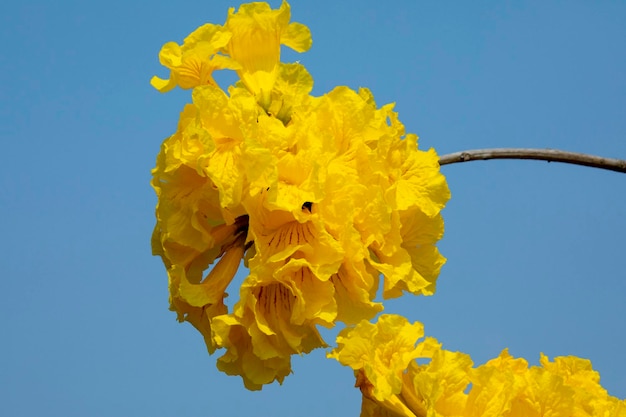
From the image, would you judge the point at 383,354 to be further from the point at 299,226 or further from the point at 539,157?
the point at 539,157

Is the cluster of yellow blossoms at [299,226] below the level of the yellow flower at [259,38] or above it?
below

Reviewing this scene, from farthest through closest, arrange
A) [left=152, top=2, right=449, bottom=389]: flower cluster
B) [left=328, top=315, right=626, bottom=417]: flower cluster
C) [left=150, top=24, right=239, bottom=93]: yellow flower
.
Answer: [left=150, top=24, right=239, bottom=93]: yellow flower, [left=328, top=315, right=626, bottom=417]: flower cluster, [left=152, top=2, right=449, bottom=389]: flower cluster

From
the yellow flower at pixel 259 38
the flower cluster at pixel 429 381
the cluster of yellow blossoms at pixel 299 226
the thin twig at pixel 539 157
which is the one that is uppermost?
the yellow flower at pixel 259 38

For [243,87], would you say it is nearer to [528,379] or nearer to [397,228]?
[397,228]

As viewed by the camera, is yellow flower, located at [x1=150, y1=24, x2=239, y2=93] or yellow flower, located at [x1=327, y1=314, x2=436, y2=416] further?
yellow flower, located at [x1=150, y1=24, x2=239, y2=93]

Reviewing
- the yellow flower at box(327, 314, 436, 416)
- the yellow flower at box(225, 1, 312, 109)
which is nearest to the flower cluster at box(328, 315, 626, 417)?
the yellow flower at box(327, 314, 436, 416)

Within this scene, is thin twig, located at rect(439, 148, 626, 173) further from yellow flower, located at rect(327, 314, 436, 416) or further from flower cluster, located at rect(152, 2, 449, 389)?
yellow flower, located at rect(327, 314, 436, 416)

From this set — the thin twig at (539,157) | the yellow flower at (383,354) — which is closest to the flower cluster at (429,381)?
the yellow flower at (383,354)

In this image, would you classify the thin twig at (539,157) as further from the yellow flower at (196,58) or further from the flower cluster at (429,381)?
the yellow flower at (196,58)
